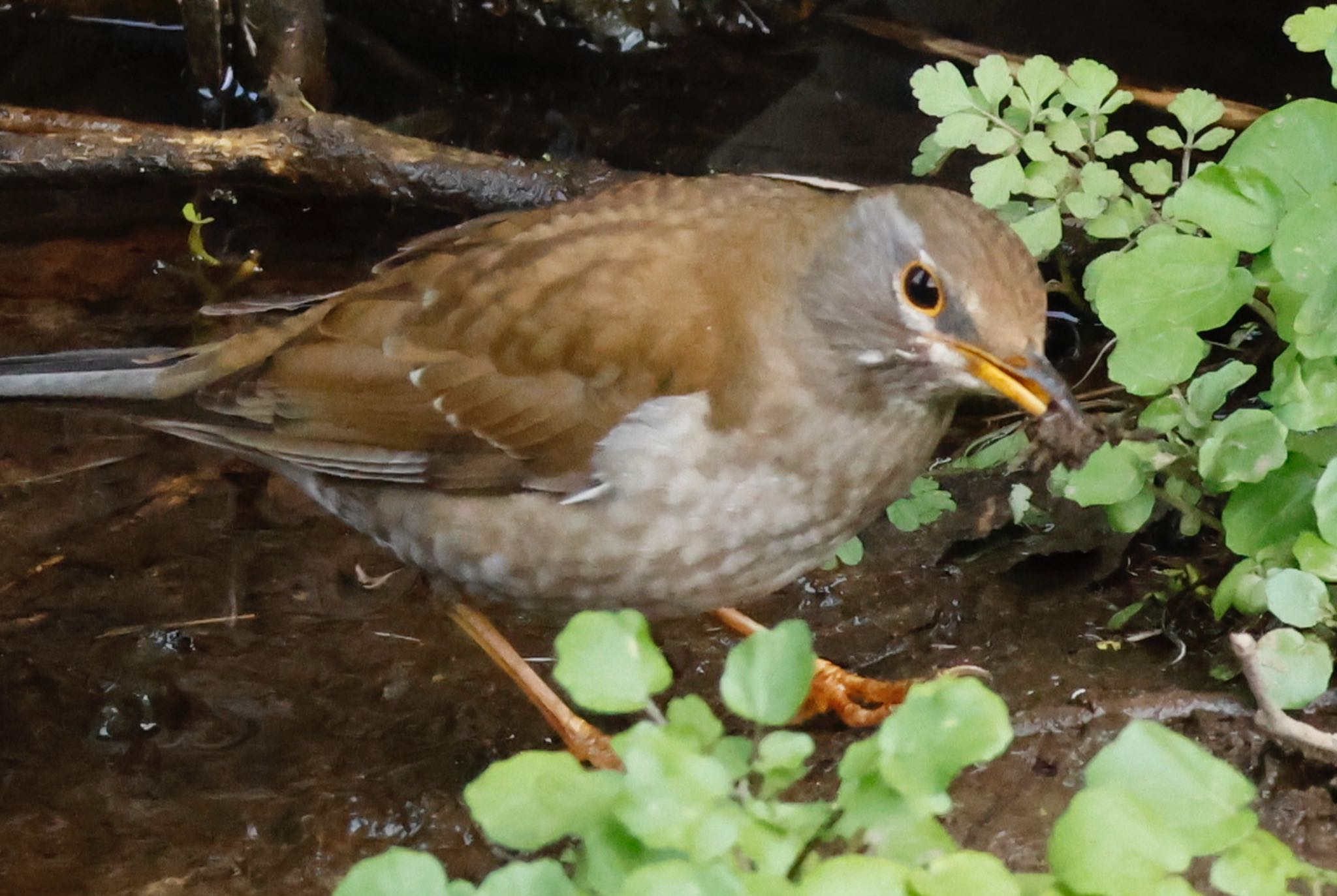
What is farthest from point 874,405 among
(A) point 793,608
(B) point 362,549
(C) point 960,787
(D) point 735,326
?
(B) point 362,549

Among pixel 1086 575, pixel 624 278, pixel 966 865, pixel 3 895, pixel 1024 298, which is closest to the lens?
pixel 966 865

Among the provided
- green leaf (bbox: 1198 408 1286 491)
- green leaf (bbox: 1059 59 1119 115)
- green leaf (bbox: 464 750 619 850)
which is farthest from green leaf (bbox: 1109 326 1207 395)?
green leaf (bbox: 464 750 619 850)

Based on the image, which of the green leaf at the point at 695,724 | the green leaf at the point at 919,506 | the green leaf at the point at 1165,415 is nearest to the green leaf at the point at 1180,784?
the green leaf at the point at 695,724

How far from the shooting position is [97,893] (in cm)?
268

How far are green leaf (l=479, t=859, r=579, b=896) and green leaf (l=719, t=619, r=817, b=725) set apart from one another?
0.29 meters

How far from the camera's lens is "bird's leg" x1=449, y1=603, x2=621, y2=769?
10.4 ft

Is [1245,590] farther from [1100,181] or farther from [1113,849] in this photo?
[1113,849]

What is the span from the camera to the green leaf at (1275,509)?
2.74 metres

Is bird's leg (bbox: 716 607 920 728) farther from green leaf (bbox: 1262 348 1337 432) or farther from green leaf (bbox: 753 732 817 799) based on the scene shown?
green leaf (bbox: 753 732 817 799)

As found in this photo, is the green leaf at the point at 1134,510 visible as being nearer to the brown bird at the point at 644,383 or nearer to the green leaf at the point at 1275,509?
the green leaf at the point at 1275,509

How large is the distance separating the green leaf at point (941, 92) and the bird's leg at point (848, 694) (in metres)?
1.41

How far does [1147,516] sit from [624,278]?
1.27 m

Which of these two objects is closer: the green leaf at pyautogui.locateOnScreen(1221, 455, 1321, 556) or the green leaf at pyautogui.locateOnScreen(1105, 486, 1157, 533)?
the green leaf at pyautogui.locateOnScreen(1221, 455, 1321, 556)

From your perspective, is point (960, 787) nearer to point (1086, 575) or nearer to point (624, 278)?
point (1086, 575)
